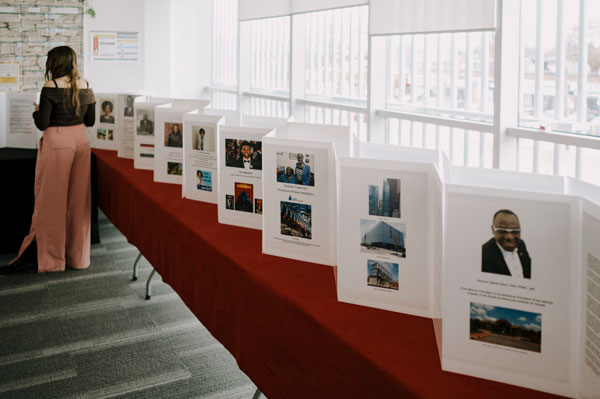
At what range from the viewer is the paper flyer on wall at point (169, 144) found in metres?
2.73

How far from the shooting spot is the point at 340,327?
4.13ft

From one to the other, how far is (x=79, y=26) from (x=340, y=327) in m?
5.84

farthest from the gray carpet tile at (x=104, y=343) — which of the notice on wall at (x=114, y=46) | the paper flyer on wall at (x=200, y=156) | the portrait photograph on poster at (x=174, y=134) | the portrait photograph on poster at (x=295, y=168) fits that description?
the notice on wall at (x=114, y=46)

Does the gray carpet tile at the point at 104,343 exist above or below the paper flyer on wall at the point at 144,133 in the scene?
below

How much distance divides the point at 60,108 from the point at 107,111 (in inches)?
12.5

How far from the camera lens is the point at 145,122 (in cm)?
315

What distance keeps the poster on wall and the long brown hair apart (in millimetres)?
3090

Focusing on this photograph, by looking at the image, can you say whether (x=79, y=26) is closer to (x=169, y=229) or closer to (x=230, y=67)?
(x=230, y=67)

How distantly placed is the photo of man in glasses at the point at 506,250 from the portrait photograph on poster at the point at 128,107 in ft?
9.70

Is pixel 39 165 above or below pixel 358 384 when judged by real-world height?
above

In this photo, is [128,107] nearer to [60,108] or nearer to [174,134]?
[60,108]

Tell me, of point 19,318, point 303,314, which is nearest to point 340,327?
point 303,314

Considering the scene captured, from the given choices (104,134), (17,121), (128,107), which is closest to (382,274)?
(128,107)

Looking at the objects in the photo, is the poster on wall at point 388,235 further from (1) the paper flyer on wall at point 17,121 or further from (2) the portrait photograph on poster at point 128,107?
(1) the paper flyer on wall at point 17,121
